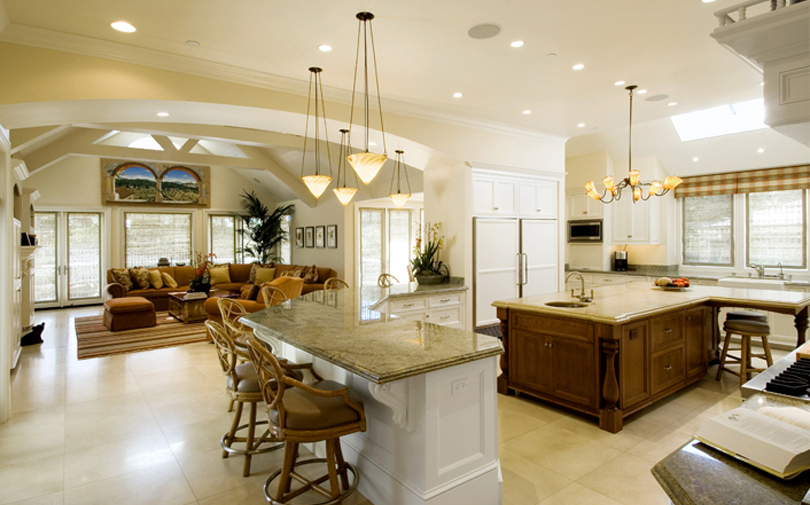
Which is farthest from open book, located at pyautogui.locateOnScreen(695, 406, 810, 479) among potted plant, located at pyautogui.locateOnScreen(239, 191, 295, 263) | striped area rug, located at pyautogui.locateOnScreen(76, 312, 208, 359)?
potted plant, located at pyautogui.locateOnScreen(239, 191, 295, 263)

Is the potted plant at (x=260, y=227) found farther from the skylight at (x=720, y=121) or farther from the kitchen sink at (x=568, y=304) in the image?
the kitchen sink at (x=568, y=304)

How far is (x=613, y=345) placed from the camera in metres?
3.18

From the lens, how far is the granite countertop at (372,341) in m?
1.88

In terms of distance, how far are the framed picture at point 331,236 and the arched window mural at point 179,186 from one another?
4.14 meters

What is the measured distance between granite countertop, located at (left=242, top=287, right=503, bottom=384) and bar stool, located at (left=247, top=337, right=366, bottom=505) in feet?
0.62

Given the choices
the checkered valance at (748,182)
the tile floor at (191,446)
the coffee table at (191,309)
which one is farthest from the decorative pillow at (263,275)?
the checkered valance at (748,182)

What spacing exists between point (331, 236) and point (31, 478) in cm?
747

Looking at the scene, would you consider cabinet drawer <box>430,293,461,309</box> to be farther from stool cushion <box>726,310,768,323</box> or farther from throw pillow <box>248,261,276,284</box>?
throw pillow <box>248,261,276,284</box>

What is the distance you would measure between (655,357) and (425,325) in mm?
2185

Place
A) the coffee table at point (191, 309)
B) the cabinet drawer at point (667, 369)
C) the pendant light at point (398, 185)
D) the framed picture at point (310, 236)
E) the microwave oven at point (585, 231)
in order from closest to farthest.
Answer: the cabinet drawer at point (667, 369) < the pendant light at point (398, 185) < the microwave oven at point (585, 231) < the coffee table at point (191, 309) < the framed picture at point (310, 236)

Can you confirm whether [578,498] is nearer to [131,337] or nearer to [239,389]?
[239,389]

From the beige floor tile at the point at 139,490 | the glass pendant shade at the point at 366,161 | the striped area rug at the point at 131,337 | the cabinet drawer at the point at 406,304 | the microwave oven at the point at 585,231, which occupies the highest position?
the glass pendant shade at the point at 366,161

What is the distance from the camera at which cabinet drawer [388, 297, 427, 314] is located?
4770 millimetres

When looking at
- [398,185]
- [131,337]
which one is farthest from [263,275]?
[398,185]
